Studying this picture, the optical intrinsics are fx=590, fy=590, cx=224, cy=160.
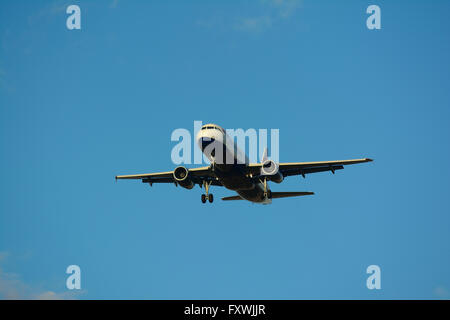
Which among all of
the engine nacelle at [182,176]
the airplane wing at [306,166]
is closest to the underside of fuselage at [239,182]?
the airplane wing at [306,166]

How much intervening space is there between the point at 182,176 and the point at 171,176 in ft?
15.1

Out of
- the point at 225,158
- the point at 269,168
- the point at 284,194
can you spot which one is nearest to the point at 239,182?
the point at 269,168

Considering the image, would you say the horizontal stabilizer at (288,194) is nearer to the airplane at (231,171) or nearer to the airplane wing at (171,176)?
the airplane at (231,171)

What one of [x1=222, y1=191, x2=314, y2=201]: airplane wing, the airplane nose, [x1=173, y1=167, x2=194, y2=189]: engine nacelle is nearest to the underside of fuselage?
[x1=222, y1=191, x2=314, y2=201]: airplane wing

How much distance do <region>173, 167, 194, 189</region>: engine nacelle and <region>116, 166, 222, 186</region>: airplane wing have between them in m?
0.60

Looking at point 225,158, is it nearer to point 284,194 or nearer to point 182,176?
point 182,176

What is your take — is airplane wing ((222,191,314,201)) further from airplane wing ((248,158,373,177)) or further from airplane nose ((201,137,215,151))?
airplane nose ((201,137,215,151))

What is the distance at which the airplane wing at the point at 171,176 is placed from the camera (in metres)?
59.0

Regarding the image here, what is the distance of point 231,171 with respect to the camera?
5625 cm
